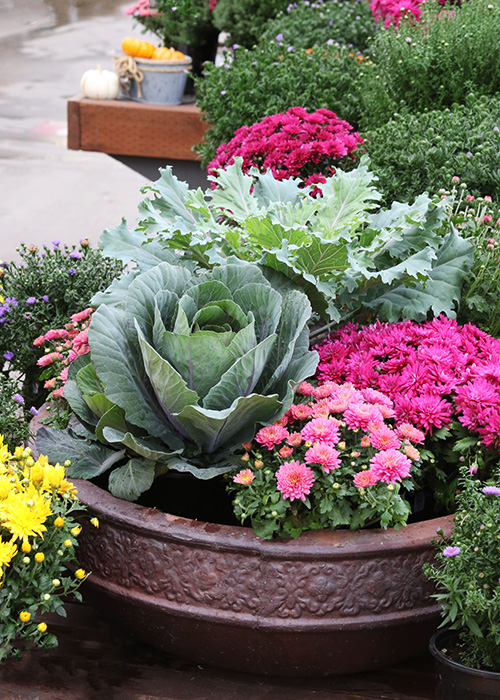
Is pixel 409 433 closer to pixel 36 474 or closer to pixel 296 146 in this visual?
pixel 36 474

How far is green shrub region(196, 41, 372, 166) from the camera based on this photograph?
4.10 metres

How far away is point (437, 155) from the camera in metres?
2.94

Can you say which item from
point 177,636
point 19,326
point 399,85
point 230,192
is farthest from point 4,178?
point 177,636

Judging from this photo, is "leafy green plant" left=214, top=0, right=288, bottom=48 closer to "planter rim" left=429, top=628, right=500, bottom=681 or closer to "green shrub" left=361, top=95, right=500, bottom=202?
"green shrub" left=361, top=95, right=500, bottom=202

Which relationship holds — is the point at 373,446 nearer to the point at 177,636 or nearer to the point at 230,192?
the point at 177,636

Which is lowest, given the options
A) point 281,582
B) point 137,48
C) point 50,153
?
point 50,153

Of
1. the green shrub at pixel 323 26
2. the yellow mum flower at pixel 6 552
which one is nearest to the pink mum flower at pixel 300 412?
the yellow mum flower at pixel 6 552

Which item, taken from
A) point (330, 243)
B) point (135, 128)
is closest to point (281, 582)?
→ point (330, 243)

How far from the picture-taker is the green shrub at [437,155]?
2920 millimetres

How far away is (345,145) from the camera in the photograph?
3.41 meters

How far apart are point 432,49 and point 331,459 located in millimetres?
2743

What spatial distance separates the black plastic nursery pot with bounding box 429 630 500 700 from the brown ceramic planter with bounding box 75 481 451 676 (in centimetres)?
12

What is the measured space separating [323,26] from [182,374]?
4.47 metres

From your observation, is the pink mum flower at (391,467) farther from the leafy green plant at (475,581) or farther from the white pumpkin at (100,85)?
the white pumpkin at (100,85)
